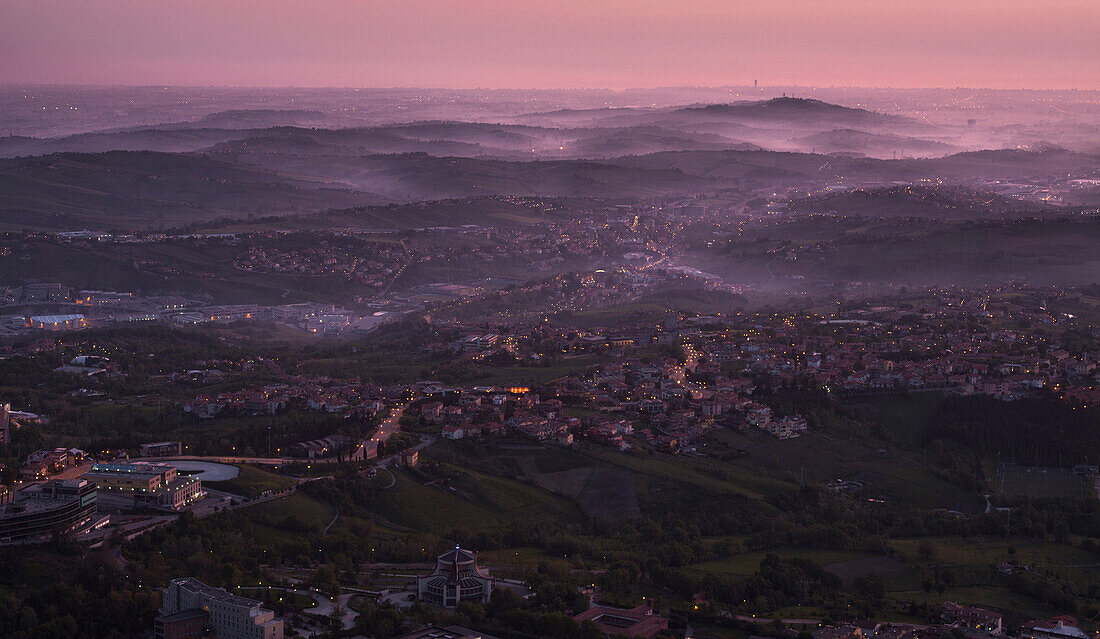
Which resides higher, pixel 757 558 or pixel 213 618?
pixel 213 618

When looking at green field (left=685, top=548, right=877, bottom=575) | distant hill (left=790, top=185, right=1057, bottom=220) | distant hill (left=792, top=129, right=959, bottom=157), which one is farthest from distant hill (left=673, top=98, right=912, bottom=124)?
green field (left=685, top=548, right=877, bottom=575)

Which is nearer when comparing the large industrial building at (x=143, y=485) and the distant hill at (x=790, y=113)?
the large industrial building at (x=143, y=485)

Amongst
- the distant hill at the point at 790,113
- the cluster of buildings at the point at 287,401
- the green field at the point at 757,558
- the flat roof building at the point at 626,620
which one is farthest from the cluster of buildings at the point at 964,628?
the distant hill at the point at 790,113

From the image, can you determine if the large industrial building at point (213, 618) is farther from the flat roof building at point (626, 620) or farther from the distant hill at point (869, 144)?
the distant hill at point (869, 144)

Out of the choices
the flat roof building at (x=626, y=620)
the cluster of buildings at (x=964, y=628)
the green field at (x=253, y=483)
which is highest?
the green field at (x=253, y=483)

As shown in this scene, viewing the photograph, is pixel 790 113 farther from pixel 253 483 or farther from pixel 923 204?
pixel 253 483

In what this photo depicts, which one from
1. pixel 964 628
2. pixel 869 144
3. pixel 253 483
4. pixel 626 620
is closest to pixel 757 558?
pixel 964 628

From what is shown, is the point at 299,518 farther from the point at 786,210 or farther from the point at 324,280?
the point at 786,210
